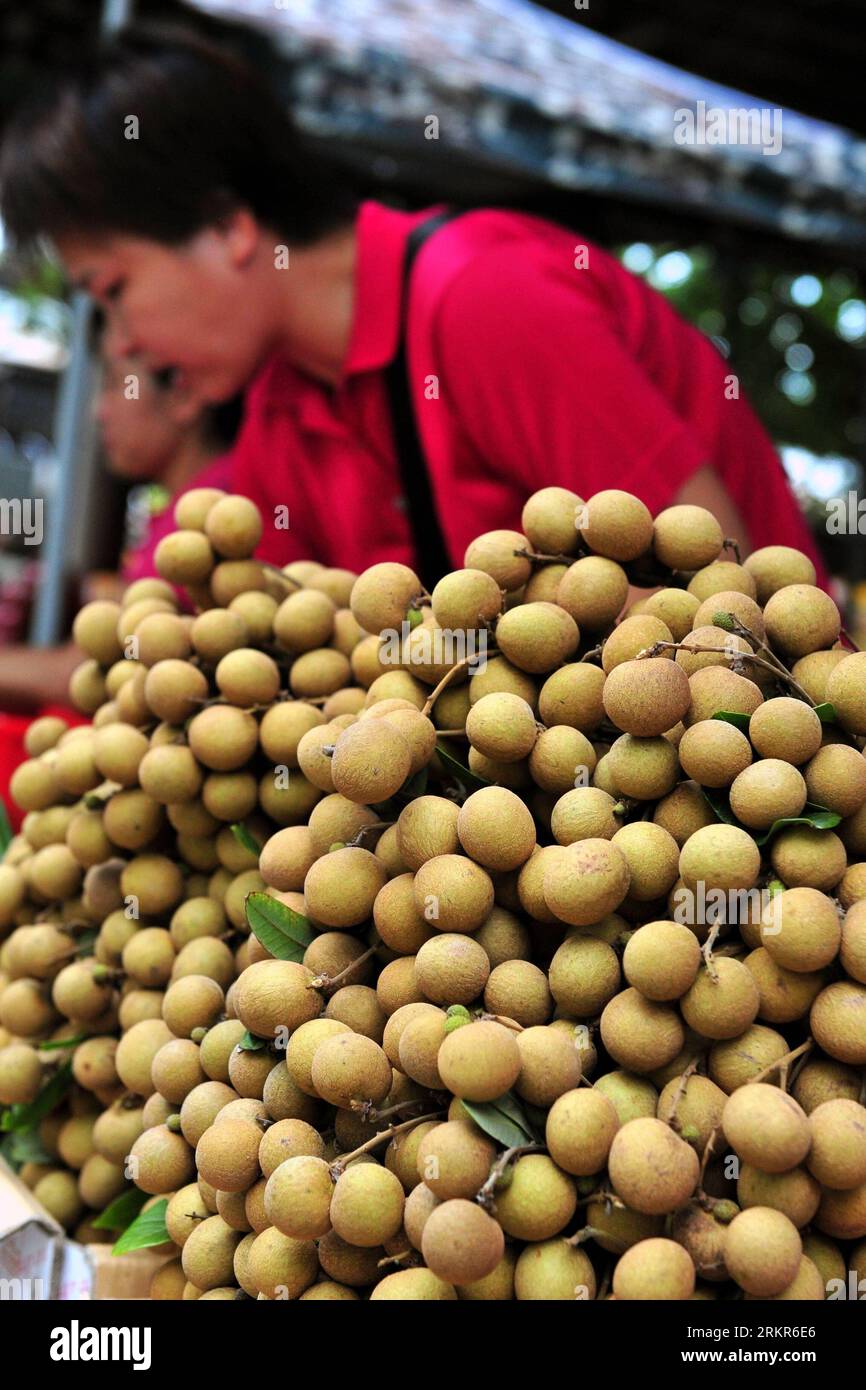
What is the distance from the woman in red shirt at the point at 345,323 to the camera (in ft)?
4.80

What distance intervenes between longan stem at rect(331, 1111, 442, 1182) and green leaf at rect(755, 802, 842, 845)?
29 centimetres

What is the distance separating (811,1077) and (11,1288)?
64 centimetres

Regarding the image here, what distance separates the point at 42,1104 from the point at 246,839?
15.0 inches

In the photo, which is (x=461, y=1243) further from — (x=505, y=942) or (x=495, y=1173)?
(x=505, y=942)

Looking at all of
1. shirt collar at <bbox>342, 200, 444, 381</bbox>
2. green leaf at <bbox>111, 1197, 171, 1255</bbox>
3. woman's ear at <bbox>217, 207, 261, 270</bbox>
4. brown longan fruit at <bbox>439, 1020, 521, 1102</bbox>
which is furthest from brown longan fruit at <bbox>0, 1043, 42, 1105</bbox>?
woman's ear at <bbox>217, 207, 261, 270</bbox>

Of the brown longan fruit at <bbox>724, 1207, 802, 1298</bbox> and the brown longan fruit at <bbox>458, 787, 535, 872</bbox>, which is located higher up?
the brown longan fruit at <bbox>458, 787, 535, 872</bbox>

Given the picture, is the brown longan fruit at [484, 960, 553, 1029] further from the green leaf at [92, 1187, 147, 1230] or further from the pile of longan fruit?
the green leaf at [92, 1187, 147, 1230]

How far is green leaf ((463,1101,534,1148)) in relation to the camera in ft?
2.36

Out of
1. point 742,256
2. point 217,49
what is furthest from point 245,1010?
point 742,256

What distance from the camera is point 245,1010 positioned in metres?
0.84

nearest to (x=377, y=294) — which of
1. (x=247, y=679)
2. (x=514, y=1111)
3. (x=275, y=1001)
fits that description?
(x=247, y=679)

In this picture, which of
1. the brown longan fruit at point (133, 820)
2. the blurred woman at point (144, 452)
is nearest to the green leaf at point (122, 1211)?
the brown longan fruit at point (133, 820)

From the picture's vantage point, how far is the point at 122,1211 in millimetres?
1066

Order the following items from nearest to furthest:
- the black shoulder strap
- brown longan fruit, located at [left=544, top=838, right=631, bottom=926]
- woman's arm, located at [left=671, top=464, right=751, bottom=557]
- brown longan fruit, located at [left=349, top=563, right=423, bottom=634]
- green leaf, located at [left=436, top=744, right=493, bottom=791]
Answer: brown longan fruit, located at [left=544, top=838, right=631, bottom=926] < green leaf, located at [left=436, top=744, right=493, bottom=791] < brown longan fruit, located at [left=349, top=563, right=423, bottom=634] < woman's arm, located at [left=671, top=464, right=751, bottom=557] < the black shoulder strap
